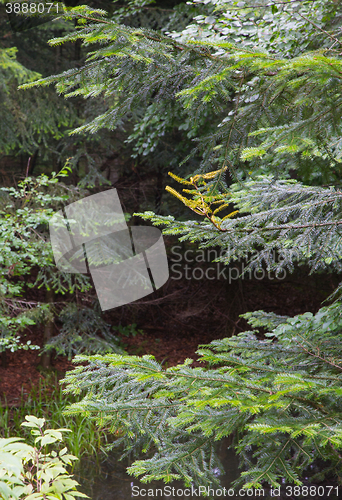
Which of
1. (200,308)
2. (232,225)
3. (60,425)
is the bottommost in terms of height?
(200,308)

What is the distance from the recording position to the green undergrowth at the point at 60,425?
4086 millimetres

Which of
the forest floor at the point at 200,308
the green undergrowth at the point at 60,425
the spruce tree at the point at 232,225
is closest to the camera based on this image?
the spruce tree at the point at 232,225

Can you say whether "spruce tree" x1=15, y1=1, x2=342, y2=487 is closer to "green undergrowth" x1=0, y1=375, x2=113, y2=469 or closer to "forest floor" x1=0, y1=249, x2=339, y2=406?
"green undergrowth" x1=0, y1=375, x2=113, y2=469

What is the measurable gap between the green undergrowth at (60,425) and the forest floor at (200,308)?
5.40 ft

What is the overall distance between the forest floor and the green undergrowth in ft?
5.40

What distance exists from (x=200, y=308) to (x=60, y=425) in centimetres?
348

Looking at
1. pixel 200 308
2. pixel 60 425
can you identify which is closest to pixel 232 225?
pixel 60 425

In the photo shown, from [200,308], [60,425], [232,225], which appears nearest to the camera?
[232,225]

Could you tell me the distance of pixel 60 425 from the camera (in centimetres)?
446

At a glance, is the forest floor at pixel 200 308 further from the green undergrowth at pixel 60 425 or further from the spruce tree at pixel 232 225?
the spruce tree at pixel 232 225

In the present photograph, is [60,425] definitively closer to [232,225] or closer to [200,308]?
[200,308]

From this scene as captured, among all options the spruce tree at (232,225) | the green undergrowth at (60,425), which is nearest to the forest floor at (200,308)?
the green undergrowth at (60,425)

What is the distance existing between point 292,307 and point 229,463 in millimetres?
3982

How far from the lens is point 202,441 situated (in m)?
1.82
